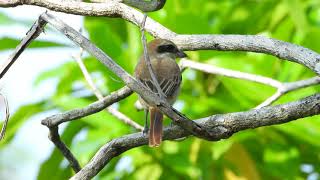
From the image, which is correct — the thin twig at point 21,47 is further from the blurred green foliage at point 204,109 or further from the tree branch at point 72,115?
the blurred green foliage at point 204,109

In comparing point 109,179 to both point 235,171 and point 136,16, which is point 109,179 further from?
point 136,16

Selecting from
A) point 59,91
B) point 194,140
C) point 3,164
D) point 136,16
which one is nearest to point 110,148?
point 136,16

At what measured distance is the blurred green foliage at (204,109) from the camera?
4.55 metres

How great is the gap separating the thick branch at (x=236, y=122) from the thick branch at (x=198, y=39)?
14 centimetres

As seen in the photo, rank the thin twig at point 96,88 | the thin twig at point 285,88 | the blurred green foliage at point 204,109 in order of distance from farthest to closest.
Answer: the blurred green foliage at point 204,109 → the thin twig at point 96,88 → the thin twig at point 285,88

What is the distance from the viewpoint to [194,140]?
4688 mm

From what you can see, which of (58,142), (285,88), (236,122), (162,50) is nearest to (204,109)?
(162,50)

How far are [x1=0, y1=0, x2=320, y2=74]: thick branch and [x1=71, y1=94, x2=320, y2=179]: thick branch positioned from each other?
0.14 m

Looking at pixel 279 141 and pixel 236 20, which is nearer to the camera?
pixel 279 141

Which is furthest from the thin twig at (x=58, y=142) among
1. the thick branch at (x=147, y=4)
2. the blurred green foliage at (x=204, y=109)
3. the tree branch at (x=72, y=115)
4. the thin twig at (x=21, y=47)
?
the blurred green foliage at (x=204, y=109)

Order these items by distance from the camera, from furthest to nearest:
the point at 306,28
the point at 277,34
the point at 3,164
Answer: the point at 3,164, the point at 277,34, the point at 306,28

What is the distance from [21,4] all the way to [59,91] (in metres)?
2.22

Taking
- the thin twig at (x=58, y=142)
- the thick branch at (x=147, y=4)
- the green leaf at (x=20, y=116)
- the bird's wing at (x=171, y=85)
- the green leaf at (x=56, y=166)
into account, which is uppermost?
the thick branch at (x=147, y=4)

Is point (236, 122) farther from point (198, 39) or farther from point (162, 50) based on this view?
point (162, 50)
